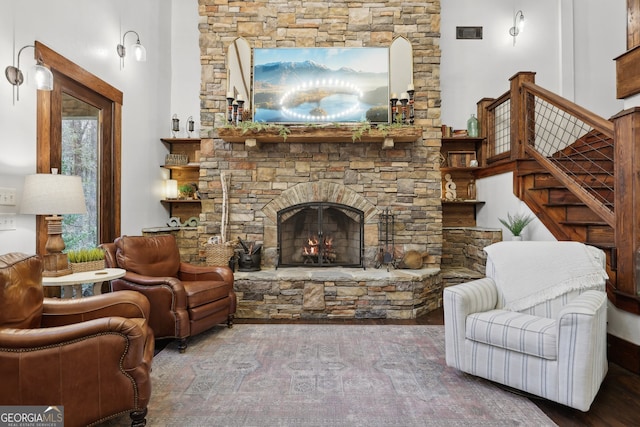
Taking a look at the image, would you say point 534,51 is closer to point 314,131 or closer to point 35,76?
point 314,131

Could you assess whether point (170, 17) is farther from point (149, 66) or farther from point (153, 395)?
point (153, 395)

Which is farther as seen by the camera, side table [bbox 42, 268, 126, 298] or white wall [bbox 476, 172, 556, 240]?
white wall [bbox 476, 172, 556, 240]

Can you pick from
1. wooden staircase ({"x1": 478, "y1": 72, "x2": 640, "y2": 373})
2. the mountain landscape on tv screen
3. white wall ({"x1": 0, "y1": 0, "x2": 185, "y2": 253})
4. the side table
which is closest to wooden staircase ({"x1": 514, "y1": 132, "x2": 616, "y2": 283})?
wooden staircase ({"x1": 478, "y1": 72, "x2": 640, "y2": 373})

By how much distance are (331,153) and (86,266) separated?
2944 millimetres

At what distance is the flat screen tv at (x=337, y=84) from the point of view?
181 inches

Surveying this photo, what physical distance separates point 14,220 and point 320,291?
2.76m

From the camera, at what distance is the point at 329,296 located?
401 cm

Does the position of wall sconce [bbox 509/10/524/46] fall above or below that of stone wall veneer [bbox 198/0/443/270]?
above

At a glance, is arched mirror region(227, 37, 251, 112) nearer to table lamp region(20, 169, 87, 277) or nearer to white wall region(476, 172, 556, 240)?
table lamp region(20, 169, 87, 277)

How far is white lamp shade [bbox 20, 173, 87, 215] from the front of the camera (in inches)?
95.4

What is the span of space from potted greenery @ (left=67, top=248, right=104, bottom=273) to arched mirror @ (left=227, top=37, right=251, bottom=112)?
8.37 ft

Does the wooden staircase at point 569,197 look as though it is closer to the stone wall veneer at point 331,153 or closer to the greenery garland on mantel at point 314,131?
the stone wall veneer at point 331,153

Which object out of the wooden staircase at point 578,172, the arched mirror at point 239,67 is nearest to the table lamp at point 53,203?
the arched mirror at point 239,67

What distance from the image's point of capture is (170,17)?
504cm
